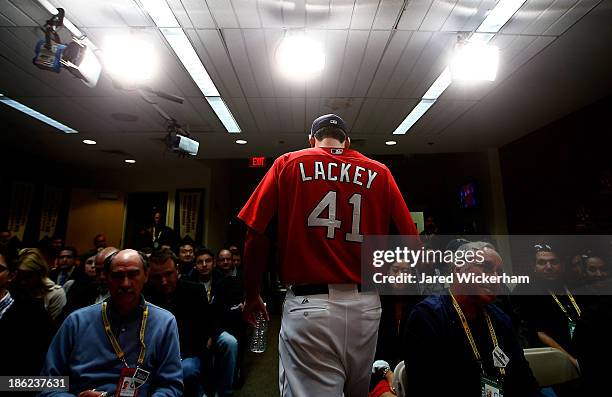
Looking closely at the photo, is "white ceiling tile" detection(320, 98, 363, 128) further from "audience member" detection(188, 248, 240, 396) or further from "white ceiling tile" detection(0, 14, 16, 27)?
"white ceiling tile" detection(0, 14, 16, 27)

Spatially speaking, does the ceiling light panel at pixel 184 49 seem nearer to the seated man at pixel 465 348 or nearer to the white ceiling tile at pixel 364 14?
the white ceiling tile at pixel 364 14

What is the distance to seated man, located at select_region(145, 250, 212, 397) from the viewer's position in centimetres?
228

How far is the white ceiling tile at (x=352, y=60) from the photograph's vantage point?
2.58 m

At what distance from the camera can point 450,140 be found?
5.23 m

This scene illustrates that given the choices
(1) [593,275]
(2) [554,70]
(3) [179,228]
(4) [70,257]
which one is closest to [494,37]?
(2) [554,70]

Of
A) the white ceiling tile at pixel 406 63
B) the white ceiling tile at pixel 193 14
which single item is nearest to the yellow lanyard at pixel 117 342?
the white ceiling tile at pixel 193 14

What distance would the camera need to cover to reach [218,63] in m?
2.97

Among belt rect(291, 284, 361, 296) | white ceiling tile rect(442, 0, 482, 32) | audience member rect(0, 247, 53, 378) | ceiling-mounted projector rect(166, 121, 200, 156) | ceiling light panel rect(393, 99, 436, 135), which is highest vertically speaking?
ceiling light panel rect(393, 99, 436, 135)

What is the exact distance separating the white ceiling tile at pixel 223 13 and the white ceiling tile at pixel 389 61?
51.3 inches

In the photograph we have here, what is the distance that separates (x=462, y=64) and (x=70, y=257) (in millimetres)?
5218

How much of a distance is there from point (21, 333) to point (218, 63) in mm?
2519

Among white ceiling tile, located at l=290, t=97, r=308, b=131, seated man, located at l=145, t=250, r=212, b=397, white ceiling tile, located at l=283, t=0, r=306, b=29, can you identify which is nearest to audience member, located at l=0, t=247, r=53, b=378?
seated man, located at l=145, t=250, r=212, b=397

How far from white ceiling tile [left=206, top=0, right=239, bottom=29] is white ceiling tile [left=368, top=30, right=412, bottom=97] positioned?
1.30 metres

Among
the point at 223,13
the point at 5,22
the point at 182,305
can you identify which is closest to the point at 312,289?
the point at 182,305
